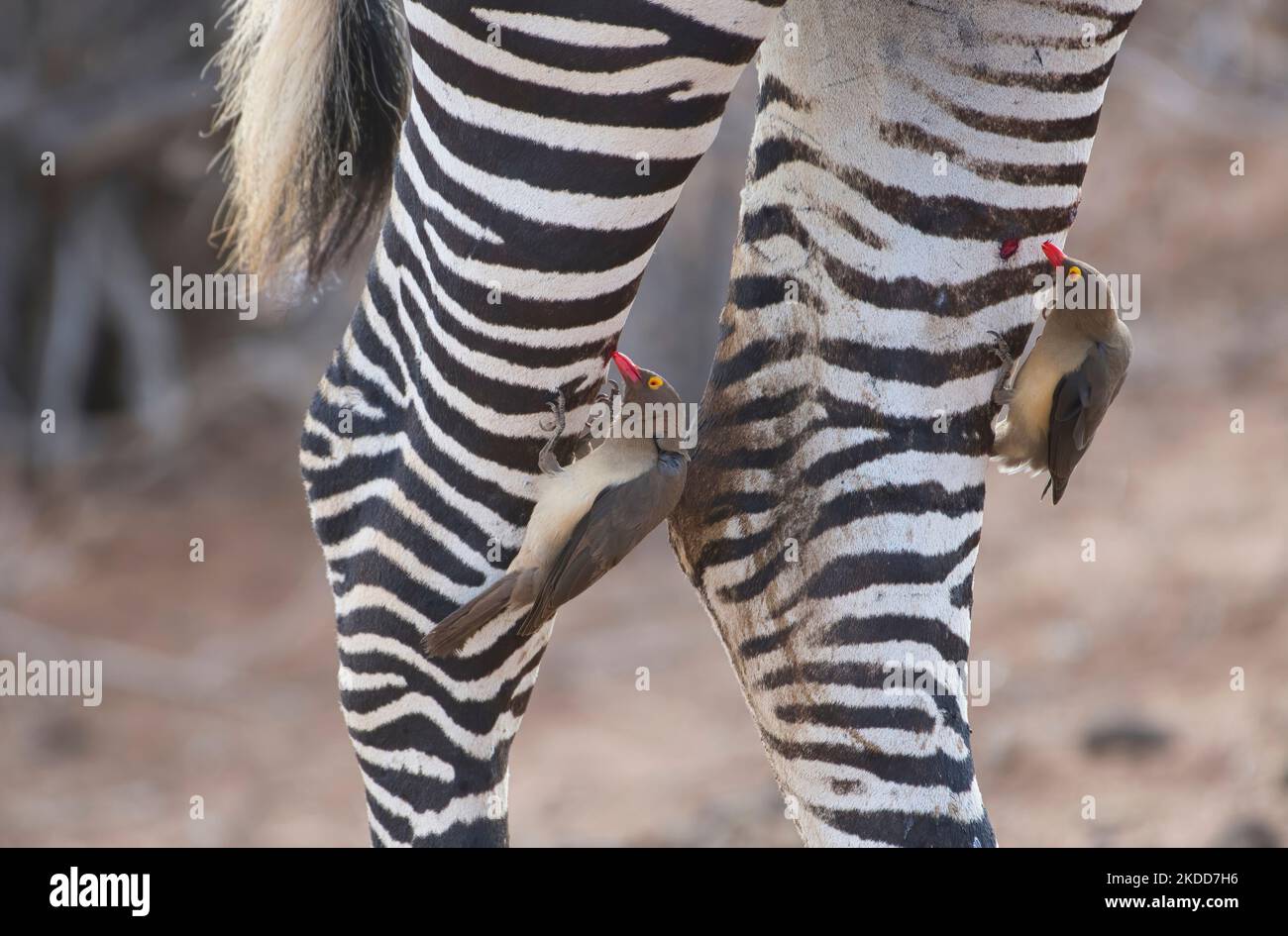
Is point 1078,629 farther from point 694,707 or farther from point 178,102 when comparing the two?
point 178,102

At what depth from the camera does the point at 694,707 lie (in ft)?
12.4

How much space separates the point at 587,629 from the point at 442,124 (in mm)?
2995

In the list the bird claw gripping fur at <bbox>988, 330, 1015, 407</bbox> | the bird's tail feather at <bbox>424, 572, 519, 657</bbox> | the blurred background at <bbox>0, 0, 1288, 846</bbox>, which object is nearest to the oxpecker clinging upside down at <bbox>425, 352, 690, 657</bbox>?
the bird's tail feather at <bbox>424, 572, 519, 657</bbox>

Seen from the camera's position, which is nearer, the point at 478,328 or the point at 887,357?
the point at 478,328

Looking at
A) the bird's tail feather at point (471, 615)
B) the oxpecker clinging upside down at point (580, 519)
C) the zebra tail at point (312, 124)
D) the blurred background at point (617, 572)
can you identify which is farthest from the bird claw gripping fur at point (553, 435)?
the blurred background at point (617, 572)

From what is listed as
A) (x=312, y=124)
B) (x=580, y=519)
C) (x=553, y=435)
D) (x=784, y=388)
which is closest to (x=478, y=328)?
(x=553, y=435)

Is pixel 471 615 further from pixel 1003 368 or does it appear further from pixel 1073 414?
pixel 1073 414

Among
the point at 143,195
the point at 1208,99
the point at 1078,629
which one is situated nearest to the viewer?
the point at 1078,629

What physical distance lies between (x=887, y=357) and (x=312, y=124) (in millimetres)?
734

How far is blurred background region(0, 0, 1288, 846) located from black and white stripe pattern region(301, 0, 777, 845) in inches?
24.1

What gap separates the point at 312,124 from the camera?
1.68m

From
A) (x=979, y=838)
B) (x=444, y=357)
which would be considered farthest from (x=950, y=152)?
(x=979, y=838)

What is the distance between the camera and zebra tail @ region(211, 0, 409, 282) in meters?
1.66

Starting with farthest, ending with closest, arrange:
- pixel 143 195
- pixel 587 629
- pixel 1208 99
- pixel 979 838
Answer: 1. pixel 1208 99
2. pixel 143 195
3. pixel 587 629
4. pixel 979 838
